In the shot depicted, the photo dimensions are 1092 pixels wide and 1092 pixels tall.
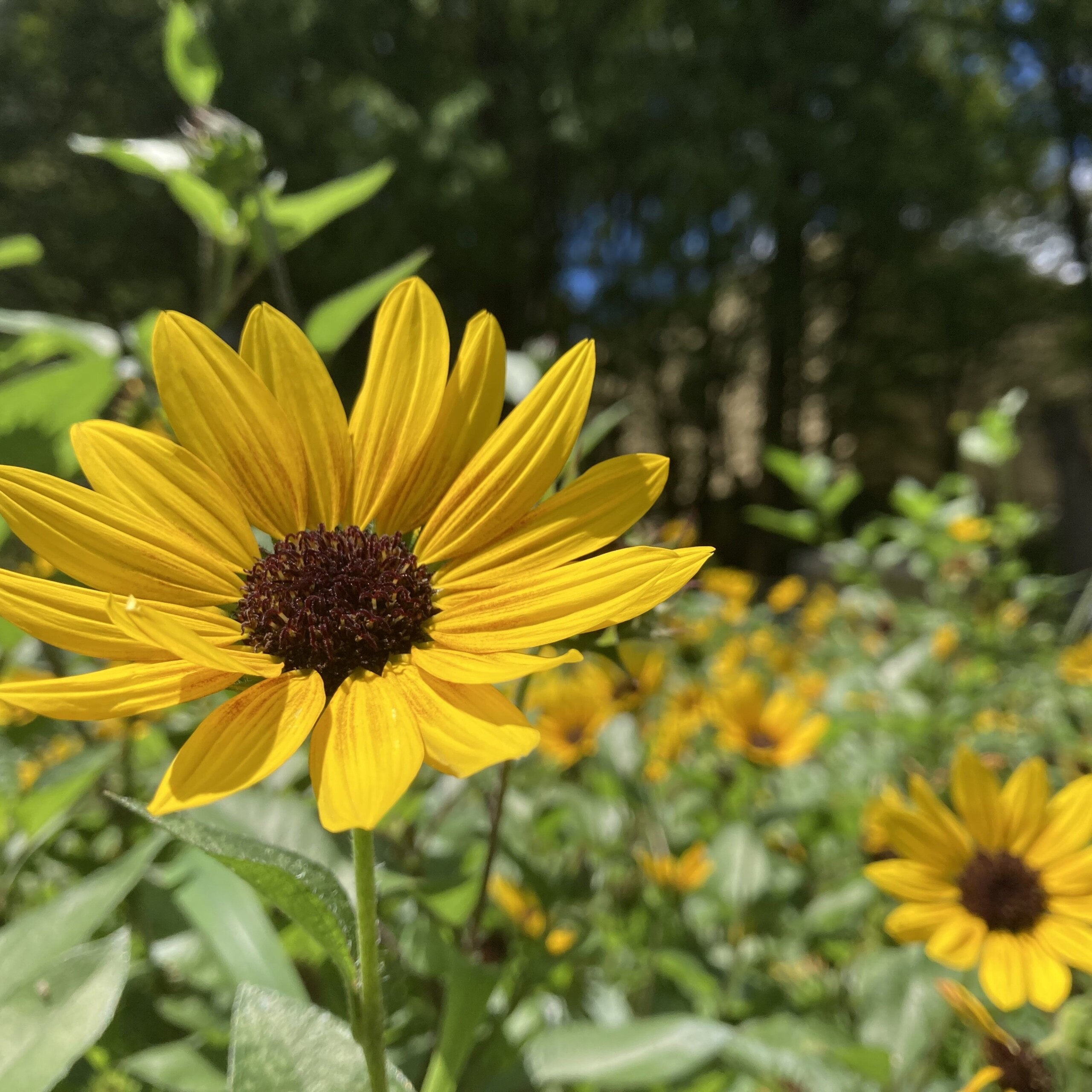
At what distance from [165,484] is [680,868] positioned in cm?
91

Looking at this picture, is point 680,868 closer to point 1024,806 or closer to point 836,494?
point 1024,806

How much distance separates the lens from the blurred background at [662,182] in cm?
704

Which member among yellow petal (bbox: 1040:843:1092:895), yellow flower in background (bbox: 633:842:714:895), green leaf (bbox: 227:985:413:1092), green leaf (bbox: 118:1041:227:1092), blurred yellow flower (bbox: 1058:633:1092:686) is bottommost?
yellow flower in background (bbox: 633:842:714:895)

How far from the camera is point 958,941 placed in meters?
0.62

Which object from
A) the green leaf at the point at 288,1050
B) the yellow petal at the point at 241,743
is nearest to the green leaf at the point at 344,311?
the yellow petal at the point at 241,743

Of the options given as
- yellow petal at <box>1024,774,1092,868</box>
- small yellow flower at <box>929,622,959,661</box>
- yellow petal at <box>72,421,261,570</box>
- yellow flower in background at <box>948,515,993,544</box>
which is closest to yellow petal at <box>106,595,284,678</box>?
yellow petal at <box>72,421,261,570</box>

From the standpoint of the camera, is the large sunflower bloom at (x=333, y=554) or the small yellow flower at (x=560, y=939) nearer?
the large sunflower bloom at (x=333, y=554)

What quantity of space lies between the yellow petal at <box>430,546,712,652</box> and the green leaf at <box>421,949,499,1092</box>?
6.1 inches

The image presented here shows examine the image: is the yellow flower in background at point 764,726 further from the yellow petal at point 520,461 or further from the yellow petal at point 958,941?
the yellow petal at point 520,461

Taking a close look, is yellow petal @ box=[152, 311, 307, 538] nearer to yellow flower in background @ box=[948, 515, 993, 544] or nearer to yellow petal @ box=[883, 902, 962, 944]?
yellow petal @ box=[883, 902, 962, 944]

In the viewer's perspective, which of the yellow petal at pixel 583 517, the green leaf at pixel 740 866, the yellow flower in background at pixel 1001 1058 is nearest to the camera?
the yellow petal at pixel 583 517

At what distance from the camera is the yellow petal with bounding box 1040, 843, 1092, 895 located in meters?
0.64

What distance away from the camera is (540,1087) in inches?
18.4

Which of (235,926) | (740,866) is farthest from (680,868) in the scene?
(235,926)
